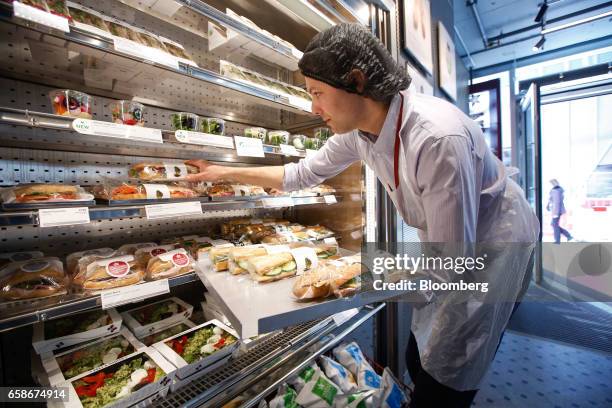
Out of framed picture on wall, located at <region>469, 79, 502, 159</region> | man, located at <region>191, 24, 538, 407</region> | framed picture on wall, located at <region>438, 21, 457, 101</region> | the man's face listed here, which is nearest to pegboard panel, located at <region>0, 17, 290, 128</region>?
the man's face

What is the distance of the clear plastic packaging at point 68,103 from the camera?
1.06 m

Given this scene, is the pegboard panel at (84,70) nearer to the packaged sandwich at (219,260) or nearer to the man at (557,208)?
the packaged sandwich at (219,260)

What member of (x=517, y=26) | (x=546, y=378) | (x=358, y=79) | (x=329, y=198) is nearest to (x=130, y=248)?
(x=329, y=198)

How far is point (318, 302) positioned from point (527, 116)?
462 centimetres

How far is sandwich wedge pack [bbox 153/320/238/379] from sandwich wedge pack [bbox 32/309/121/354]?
0.22m

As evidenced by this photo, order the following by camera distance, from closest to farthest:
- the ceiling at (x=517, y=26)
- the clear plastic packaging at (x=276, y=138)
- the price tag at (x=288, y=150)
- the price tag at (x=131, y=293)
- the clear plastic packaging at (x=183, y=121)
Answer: the price tag at (x=131, y=293), the clear plastic packaging at (x=183, y=121), the price tag at (x=288, y=150), the clear plastic packaging at (x=276, y=138), the ceiling at (x=517, y=26)

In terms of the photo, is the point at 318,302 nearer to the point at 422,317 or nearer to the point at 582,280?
the point at 422,317

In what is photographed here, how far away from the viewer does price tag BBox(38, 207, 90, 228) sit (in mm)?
913

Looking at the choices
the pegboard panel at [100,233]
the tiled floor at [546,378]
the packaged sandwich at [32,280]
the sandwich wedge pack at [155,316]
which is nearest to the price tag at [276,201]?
the pegboard panel at [100,233]

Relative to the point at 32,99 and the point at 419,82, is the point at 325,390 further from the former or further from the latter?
the point at 419,82

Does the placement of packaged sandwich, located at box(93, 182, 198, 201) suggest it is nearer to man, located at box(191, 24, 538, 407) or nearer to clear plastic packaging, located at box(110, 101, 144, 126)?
clear plastic packaging, located at box(110, 101, 144, 126)

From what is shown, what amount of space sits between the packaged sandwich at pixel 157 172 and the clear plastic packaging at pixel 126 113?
0.22 metres

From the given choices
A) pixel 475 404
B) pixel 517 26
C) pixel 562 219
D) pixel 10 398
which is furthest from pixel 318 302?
pixel 562 219

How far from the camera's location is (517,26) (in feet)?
14.4
